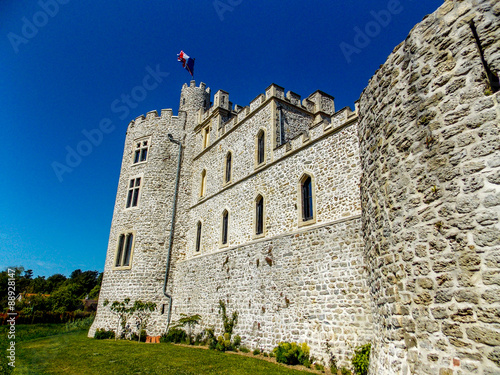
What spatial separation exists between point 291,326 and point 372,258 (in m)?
6.49

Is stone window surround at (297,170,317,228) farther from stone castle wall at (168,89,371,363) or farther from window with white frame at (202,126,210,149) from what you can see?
window with white frame at (202,126,210,149)

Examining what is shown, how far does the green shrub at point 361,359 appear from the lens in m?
8.06

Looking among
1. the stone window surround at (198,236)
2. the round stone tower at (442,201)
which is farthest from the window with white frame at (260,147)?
the round stone tower at (442,201)

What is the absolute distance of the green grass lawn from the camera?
8.91 meters

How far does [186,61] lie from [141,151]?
27.9ft

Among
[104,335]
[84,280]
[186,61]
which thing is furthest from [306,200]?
[84,280]

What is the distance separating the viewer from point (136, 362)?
10.2 metres

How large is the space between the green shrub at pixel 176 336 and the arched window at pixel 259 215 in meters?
7.03

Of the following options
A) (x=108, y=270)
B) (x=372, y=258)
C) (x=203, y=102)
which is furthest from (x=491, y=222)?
(x=203, y=102)

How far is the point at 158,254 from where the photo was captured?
19.0m

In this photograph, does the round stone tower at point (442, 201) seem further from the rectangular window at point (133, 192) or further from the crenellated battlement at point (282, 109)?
the rectangular window at point (133, 192)

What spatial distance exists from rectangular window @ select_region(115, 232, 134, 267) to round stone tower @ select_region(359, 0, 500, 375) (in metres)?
17.0

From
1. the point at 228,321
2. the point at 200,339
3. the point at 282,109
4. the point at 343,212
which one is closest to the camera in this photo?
the point at 343,212

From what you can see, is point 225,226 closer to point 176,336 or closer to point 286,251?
point 286,251
